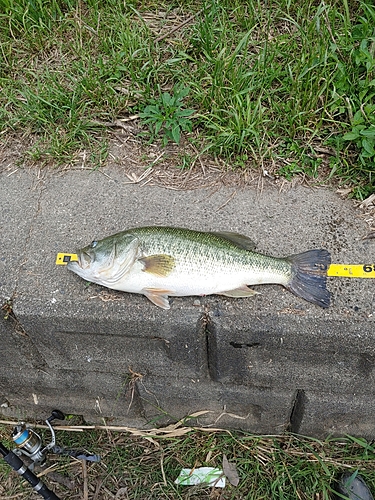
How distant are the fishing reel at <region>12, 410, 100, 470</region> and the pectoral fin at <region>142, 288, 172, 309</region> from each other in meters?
1.40

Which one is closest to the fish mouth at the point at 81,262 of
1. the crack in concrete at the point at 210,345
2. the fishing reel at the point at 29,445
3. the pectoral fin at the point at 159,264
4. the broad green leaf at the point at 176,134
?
the pectoral fin at the point at 159,264

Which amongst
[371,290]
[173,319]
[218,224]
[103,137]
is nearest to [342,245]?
[371,290]

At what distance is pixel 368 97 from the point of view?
123 inches

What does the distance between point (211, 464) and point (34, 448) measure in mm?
1234

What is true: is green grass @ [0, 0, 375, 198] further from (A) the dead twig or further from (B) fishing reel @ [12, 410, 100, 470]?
(B) fishing reel @ [12, 410, 100, 470]

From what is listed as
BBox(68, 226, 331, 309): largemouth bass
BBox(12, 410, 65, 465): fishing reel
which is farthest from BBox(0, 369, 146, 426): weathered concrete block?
BBox(68, 226, 331, 309): largemouth bass

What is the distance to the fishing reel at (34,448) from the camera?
3.05 meters

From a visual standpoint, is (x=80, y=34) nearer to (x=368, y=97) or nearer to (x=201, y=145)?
(x=201, y=145)

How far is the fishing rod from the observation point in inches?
109

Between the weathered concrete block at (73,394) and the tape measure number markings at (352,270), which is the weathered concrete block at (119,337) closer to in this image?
the weathered concrete block at (73,394)


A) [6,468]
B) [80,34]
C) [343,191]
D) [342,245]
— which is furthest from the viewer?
[80,34]

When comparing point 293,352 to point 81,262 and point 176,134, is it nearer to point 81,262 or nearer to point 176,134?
point 81,262

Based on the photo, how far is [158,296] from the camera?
8.37 ft

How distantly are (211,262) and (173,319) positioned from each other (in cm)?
38
